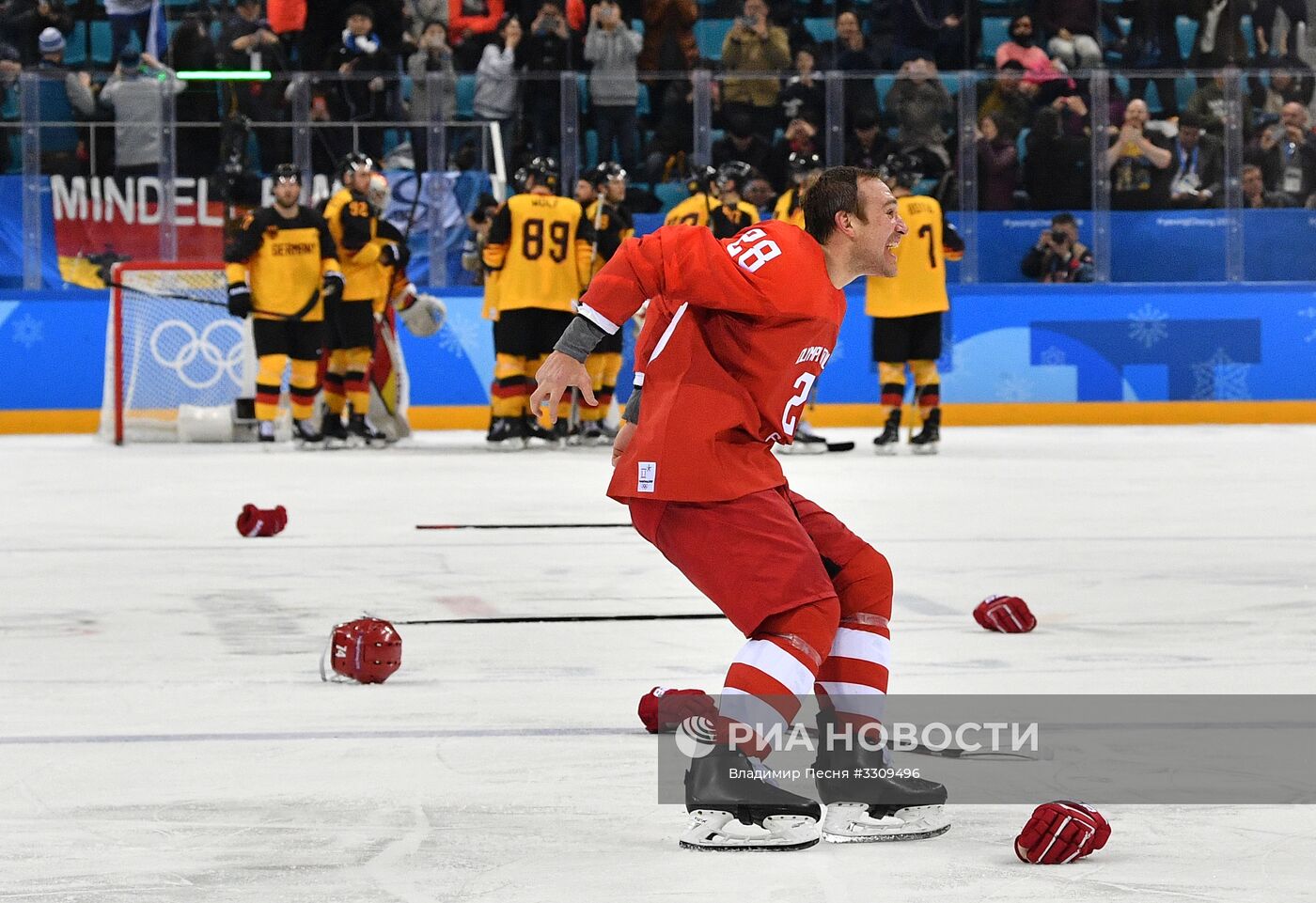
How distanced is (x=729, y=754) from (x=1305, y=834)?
806mm

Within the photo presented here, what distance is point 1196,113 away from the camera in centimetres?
1376

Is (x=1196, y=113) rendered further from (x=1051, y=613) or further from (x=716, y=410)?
(x=716, y=410)

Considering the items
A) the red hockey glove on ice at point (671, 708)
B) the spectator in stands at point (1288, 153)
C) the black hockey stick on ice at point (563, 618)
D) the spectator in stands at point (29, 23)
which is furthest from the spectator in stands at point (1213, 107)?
the red hockey glove on ice at point (671, 708)

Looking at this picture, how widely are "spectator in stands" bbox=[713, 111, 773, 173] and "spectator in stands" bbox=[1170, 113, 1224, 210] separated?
281 centimetres

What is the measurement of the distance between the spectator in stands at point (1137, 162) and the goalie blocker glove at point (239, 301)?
596 centimetres

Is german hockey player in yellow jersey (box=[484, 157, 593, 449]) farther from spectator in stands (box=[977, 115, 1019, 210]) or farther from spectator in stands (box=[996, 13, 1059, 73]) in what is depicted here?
spectator in stands (box=[996, 13, 1059, 73])

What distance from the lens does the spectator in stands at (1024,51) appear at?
593 inches

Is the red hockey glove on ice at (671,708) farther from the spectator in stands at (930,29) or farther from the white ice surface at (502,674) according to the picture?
the spectator in stands at (930,29)

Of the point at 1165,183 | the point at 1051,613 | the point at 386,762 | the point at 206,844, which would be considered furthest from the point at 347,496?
the point at 1165,183

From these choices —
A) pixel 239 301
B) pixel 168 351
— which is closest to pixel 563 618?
pixel 239 301

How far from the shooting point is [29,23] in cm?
1496

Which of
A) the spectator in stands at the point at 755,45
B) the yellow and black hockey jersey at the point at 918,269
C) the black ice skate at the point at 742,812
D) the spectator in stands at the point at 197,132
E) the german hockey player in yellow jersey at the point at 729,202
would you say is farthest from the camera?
the spectator in stands at the point at 755,45

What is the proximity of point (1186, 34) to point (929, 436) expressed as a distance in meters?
5.38

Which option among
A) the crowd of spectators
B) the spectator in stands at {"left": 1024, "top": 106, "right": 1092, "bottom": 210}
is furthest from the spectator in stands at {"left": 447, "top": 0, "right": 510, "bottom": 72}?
the spectator in stands at {"left": 1024, "top": 106, "right": 1092, "bottom": 210}
